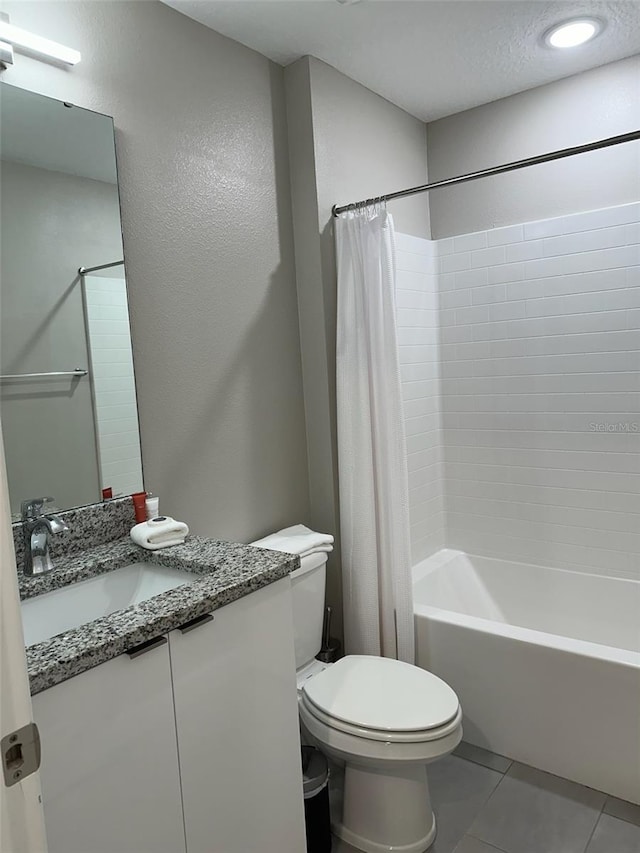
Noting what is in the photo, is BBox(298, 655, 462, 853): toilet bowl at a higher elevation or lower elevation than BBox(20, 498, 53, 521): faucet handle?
lower

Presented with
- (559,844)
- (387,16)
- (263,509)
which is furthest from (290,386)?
(559,844)

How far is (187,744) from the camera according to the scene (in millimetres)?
1331

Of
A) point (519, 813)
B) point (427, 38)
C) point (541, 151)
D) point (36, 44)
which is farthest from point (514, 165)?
point (519, 813)

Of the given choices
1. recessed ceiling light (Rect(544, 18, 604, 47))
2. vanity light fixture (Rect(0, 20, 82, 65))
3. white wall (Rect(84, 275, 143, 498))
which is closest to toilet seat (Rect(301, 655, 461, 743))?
white wall (Rect(84, 275, 143, 498))

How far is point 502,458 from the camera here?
299 cm

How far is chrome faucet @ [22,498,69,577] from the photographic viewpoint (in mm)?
1551

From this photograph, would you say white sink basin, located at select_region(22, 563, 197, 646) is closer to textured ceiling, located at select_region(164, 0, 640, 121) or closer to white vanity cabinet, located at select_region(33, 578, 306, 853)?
white vanity cabinet, located at select_region(33, 578, 306, 853)

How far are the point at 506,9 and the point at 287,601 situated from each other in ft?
6.78

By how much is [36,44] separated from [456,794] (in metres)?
2.58

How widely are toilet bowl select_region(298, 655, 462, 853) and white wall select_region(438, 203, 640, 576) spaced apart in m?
1.24

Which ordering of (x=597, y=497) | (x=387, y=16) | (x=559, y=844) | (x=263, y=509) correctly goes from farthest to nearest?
(x=597, y=497), (x=263, y=509), (x=387, y=16), (x=559, y=844)

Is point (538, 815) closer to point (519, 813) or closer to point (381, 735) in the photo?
point (519, 813)

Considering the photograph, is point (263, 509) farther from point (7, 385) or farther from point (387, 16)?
point (387, 16)

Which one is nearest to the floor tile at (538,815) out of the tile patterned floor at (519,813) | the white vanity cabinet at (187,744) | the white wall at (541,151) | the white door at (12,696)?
the tile patterned floor at (519,813)
